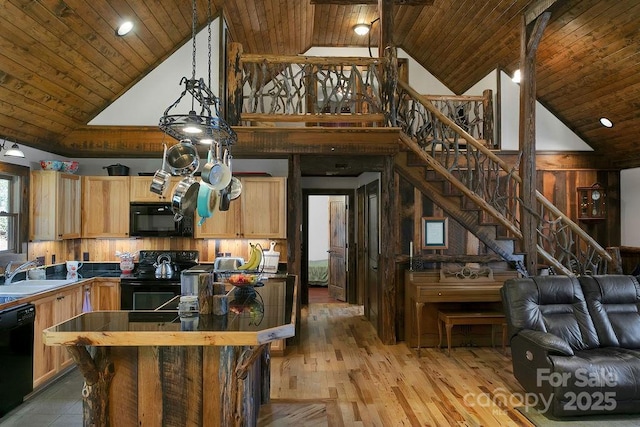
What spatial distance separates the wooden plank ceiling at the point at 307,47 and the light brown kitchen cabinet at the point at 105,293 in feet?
5.25

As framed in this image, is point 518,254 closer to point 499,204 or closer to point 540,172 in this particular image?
point 499,204

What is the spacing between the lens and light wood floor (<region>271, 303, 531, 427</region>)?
352 cm

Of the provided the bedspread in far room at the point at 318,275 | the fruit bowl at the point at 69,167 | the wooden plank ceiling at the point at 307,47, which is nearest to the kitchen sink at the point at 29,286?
the fruit bowl at the point at 69,167

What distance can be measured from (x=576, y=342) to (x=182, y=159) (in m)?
3.63

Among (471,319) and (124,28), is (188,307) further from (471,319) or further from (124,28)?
(471,319)

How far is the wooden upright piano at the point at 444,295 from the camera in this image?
16.4 ft

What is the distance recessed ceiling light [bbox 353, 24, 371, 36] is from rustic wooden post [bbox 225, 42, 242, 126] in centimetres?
283

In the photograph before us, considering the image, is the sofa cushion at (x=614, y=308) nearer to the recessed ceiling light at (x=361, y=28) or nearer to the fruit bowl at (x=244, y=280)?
the fruit bowl at (x=244, y=280)

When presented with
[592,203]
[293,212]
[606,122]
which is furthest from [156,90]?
[592,203]

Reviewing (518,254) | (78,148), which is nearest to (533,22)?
(518,254)

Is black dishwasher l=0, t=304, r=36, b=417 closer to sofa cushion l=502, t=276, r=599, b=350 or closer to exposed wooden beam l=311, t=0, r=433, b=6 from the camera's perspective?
sofa cushion l=502, t=276, r=599, b=350

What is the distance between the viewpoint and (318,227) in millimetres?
10453

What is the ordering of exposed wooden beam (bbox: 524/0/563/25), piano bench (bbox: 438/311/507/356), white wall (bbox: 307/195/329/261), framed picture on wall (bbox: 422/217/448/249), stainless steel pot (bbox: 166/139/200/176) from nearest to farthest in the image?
stainless steel pot (bbox: 166/139/200/176), exposed wooden beam (bbox: 524/0/563/25), piano bench (bbox: 438/311/507/356), framed picture on wall (bbox: 422/217/448/249), white wall (bbox: 307/195/329/261)

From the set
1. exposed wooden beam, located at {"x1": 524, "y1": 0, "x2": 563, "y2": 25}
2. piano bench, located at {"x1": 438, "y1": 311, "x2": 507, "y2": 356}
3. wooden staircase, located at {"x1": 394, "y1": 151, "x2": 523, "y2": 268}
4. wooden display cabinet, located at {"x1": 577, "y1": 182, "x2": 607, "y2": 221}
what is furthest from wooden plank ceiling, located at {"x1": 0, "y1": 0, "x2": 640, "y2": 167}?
piano bench, located at {"x1": 438, "y1": 311, "x2": 507, "y2": 356}
